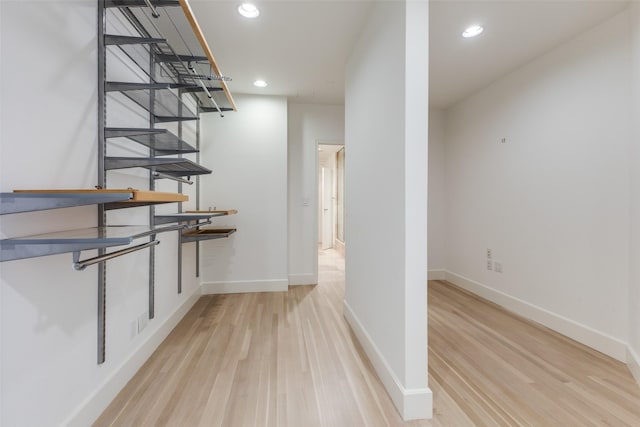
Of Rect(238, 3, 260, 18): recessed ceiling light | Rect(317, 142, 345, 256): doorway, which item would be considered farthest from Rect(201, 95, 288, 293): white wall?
Rect(317, 142, 345, 256): doorway

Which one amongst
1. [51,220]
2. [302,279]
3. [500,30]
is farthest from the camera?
[302,279]

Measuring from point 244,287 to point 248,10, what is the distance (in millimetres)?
2939

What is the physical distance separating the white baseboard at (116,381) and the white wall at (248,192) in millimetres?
1092

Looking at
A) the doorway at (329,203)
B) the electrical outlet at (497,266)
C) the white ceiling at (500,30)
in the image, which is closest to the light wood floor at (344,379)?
the electrical outlet at (497,266)

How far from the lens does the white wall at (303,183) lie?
3.83 meters

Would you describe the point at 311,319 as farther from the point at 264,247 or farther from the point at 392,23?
the point at 392,23

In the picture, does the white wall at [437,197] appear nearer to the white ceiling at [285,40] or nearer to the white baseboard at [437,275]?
the white baseboard at [437,275]

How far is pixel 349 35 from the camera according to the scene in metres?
2.24

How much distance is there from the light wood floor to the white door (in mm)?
4812

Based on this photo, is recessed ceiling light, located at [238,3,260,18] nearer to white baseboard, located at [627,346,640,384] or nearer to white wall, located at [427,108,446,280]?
white wall, located at [427,108,446,280]

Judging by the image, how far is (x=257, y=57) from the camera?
8.43ft

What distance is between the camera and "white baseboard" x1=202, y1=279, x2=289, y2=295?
11.3 ft

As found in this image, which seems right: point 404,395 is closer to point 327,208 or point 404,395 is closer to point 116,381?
point 116,381

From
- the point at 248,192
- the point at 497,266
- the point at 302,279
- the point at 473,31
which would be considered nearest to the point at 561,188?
the point at 497,266
